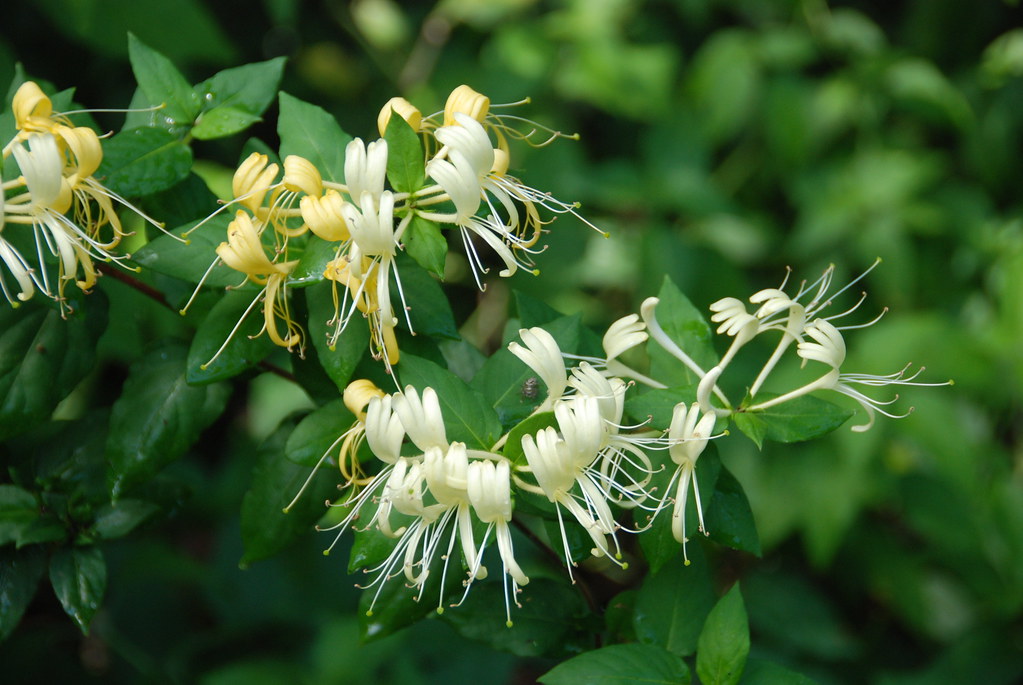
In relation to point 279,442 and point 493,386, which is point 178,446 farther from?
point 493,386

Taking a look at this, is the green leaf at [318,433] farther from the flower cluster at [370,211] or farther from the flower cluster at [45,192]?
the flower cluster at [45,192]

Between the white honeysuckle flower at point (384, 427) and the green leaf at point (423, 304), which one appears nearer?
the white honeysuckle flower at point (384, 427)

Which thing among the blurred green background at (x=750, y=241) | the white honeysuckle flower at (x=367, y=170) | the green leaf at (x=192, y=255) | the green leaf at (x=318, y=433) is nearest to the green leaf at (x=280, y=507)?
the green leaf at (x=318, y=433)

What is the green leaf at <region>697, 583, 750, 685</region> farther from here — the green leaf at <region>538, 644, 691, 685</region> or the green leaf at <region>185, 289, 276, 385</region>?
the green leaf at <region>185, 289, 276, 385</region>

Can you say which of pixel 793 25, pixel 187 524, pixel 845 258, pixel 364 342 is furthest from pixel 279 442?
pixel 793 25

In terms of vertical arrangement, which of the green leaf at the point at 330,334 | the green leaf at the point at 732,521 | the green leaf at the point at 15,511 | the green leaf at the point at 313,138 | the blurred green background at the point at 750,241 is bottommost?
the blurred green background at the point at 750,241

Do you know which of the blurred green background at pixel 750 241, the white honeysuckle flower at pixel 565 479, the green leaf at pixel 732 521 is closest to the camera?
the white honeysuckle flower at pixel 565 479

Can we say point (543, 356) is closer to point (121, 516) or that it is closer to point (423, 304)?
point (423, 304)
